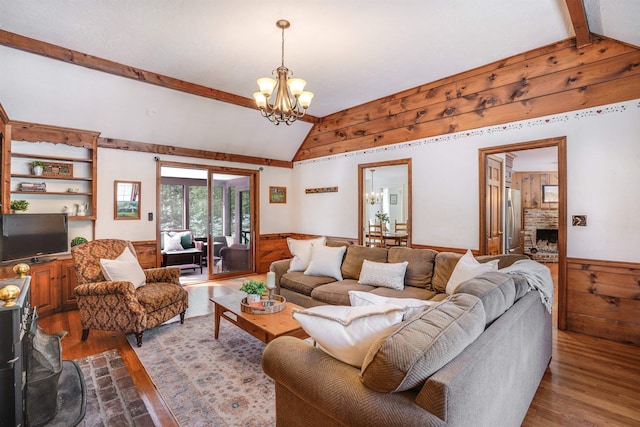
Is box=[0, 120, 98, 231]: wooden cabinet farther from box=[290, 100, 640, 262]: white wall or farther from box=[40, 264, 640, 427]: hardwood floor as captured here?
box=[290, 100, 640, 262]: white wall

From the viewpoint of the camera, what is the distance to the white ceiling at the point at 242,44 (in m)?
2.74

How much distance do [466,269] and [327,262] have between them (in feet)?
5.45

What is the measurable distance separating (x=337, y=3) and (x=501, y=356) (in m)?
2.80

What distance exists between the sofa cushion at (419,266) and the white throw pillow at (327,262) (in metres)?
0.72

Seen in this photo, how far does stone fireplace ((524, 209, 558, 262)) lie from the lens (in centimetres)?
788

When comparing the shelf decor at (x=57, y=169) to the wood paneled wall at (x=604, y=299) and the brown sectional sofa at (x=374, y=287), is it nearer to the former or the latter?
the brown sectional sofa at (x=374, y=287)

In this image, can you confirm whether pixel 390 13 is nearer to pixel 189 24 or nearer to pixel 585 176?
pixel 189 24

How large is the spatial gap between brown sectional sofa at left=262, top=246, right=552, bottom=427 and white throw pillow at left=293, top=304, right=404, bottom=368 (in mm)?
42

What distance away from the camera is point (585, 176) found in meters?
3.31

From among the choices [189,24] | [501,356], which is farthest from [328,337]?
[189,24]

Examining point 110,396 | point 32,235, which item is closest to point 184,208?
point 32,235

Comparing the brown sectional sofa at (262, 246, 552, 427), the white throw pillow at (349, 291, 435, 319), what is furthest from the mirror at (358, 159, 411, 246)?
the white throw pillow at (349, 291, 435, 319)

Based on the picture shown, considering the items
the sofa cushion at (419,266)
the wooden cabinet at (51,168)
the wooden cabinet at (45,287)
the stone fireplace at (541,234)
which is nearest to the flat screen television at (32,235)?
the wooden cabinet at (45,287)

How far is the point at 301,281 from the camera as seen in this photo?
12.6 feet
